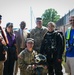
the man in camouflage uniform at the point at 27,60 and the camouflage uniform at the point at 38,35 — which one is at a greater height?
the camouflage uniform at the point at 38,35

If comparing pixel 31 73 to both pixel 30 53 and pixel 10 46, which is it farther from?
pixel 10 46

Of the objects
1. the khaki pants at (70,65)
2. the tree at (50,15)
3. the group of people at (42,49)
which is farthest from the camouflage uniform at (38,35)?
the tree at (50,15)

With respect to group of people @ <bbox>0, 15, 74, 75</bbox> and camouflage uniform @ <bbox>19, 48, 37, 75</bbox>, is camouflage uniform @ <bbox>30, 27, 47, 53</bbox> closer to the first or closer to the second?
group of people @ <bbox>0, 15, 74, 75</bbox>

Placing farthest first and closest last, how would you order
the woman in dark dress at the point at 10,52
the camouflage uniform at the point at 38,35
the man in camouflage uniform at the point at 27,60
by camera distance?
the camouflage uniform at the point at 38,35, the woman in dark dress at the point at 10,52, the man in camouflage uniform at the point at 27,60

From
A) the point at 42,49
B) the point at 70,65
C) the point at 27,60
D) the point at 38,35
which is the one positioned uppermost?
the point at 38,35

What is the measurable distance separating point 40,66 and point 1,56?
101 cm

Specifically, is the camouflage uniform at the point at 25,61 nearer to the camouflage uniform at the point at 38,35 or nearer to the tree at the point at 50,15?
the camouflage uniform at the point at 38,35

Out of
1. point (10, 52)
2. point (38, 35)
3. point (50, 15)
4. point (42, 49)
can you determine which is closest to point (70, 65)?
point (42, 49)

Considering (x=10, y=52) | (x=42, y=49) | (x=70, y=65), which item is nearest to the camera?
(x=70, y=65)

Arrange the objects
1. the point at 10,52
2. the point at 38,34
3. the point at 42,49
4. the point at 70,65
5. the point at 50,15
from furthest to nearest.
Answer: the point at 50,15
the point at 38,34
the point at 10,52
the point at 42,49
the point at 70,65

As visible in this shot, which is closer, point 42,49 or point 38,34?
point 42,49

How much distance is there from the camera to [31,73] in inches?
344

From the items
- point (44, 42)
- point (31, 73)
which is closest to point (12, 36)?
point (44, 42)

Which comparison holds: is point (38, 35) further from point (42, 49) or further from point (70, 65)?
point (70, 65)
